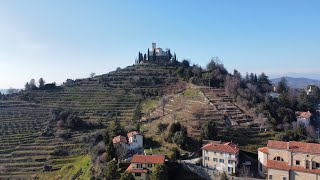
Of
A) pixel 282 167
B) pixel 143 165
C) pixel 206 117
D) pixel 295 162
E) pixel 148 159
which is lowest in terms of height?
pixel 143 165

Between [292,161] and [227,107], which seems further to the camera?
[227,107]

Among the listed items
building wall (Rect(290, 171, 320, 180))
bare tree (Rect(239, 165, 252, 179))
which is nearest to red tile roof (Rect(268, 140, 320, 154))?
building wall (Rect(290, 171, 320, 180))

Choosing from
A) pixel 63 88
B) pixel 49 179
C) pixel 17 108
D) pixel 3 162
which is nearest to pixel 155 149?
pixel 49 179

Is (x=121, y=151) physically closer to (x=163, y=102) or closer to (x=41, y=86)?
(x=163, y=102)

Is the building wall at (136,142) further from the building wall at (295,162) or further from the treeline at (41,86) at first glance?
the treeline at (41,86)

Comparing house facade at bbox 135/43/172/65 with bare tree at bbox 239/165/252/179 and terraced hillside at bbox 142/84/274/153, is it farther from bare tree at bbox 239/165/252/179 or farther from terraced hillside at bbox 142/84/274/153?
bare tree at bbox 239/165/252/179

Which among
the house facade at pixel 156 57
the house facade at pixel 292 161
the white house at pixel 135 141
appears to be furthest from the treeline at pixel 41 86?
the house facade at pixel 292 161

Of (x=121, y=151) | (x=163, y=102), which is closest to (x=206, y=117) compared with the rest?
(x=163, y=102)
